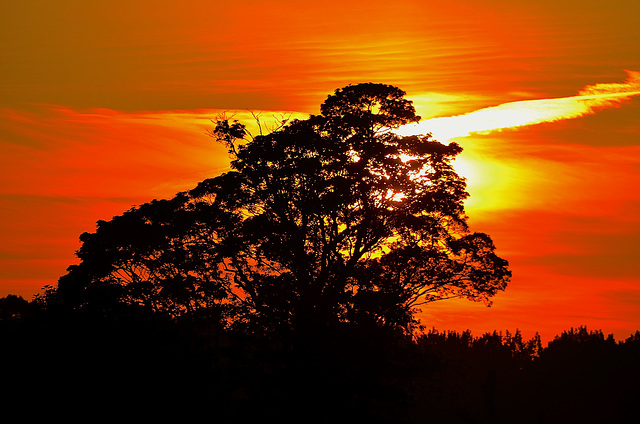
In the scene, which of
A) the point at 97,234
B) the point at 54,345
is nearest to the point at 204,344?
the point at 54,345

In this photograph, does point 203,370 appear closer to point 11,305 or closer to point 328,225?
point 328,225

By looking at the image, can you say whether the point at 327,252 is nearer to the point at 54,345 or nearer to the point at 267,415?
the point at 267,415

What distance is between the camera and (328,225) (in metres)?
47.9

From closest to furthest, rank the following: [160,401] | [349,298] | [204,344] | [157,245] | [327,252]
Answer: [160,401] < [204,344] < [349,298] < [327,252] < [157,245]

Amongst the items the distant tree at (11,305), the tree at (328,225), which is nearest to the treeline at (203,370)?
the tree at (328,225)

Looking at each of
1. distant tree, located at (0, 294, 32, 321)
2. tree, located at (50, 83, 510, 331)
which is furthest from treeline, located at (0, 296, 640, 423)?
distant tree, located at (0, 294, 32, 321)

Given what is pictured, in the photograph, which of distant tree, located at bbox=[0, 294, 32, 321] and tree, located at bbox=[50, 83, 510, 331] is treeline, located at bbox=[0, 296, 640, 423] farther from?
distant tree, located at bbox=[0, 294, 32, 321]

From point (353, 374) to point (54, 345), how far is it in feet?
44.5

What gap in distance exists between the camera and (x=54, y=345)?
38.1 m

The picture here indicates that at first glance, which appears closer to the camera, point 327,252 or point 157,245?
point 327,252

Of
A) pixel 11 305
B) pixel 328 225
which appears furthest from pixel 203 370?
pixel 11 305

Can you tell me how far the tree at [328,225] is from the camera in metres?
46.6

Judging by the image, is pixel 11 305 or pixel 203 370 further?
pixel 11 305

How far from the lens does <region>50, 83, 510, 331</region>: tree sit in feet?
153
